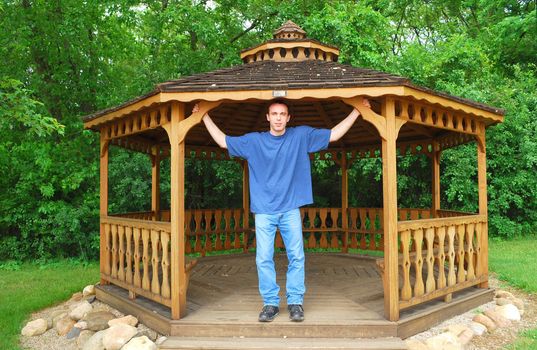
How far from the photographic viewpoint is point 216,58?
45.3 ft

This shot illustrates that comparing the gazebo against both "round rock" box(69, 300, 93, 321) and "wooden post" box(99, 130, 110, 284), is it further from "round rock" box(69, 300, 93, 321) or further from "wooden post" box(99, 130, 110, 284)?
"round rock" box(69, 300, 93, 321)

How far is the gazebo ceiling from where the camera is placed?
4914mm

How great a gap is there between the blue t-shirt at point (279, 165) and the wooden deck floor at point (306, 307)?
123cm

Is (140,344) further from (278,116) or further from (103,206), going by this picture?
(103,206)

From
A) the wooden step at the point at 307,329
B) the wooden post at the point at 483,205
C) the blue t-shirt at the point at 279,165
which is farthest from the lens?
the wooden post at the point at 483,205

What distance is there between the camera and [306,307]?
5.36m

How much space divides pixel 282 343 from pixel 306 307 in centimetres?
86

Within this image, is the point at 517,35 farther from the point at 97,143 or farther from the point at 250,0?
the point at 97,143

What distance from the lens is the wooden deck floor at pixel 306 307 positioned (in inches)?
188

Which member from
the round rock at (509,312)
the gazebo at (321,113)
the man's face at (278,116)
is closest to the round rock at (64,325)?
the gazebo at (321,113)

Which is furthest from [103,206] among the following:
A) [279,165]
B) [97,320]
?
[279,165]

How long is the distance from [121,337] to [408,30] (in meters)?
20.5

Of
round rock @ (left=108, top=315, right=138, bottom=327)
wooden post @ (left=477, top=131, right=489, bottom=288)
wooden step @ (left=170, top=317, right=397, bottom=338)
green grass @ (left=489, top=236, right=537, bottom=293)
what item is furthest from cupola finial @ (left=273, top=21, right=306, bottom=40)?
green grass @ (left=489, top=236, right=537, bottom=293)

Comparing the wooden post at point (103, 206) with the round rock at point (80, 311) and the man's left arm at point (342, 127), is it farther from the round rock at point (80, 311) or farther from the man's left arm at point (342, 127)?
the man's left arm at point (342, 127)
